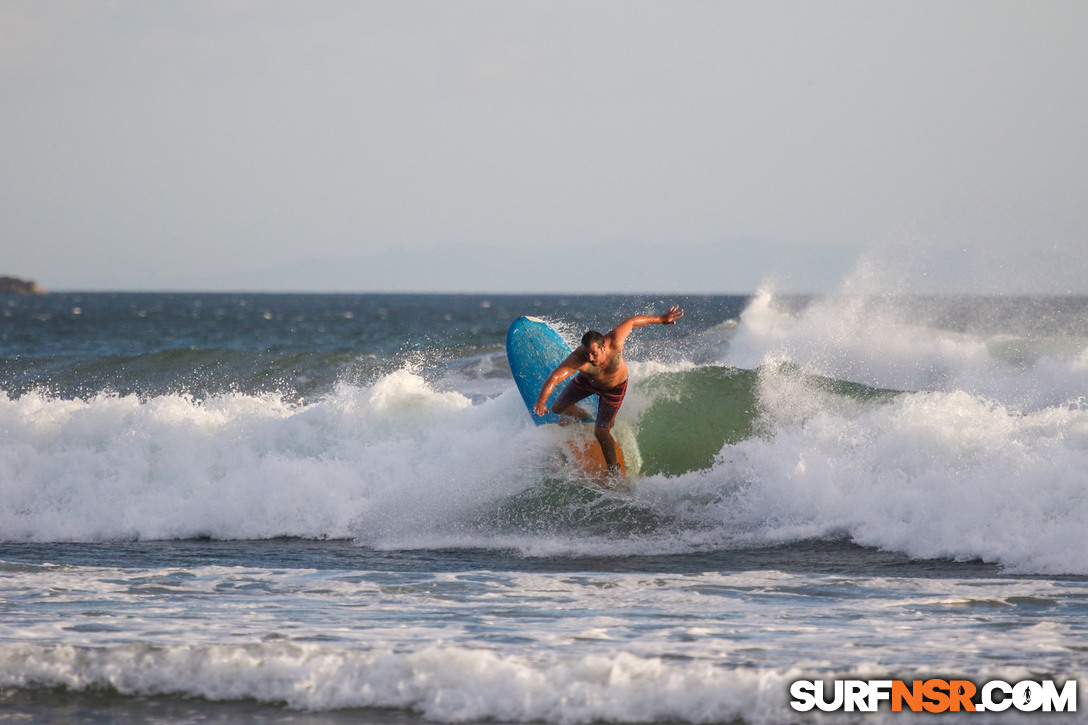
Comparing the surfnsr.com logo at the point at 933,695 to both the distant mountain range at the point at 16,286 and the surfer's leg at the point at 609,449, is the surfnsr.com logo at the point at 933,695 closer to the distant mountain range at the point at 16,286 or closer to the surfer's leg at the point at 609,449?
the surfer's leg at the point at 609,449

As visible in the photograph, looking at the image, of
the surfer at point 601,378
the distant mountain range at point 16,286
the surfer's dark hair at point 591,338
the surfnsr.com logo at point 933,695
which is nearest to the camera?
the surfnsr.com logo at point 933,695

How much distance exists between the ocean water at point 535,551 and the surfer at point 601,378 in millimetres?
364

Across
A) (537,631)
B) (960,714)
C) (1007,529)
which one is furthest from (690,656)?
(1007,529)

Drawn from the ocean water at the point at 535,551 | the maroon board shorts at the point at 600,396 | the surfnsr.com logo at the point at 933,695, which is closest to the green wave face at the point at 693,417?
the ocean water at the point at 535,551

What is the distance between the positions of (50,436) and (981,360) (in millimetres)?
12410

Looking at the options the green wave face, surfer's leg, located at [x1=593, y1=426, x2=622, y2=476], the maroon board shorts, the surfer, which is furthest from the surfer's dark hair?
the green wave face

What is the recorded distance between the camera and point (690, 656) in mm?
5062

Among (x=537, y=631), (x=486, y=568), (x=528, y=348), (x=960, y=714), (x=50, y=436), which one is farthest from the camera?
(x=50, y=436)

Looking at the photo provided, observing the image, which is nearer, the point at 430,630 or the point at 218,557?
the point at 430,630

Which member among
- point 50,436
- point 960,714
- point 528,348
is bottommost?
point 960,714

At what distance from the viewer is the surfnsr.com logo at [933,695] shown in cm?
452

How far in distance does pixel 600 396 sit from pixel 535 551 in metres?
1.52

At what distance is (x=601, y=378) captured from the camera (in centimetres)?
866

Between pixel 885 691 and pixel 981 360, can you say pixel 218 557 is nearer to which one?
pixel 885 691
